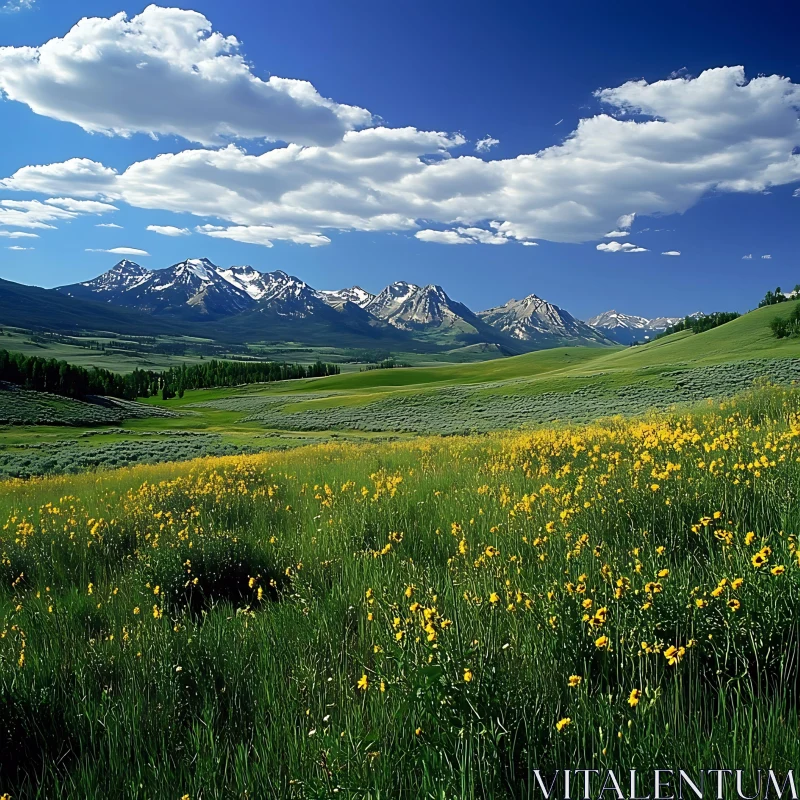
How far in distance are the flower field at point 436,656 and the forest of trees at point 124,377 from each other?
86.2 m

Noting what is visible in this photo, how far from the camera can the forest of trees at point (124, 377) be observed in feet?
270

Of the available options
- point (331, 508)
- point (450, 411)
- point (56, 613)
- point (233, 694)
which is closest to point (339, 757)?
point (233, 694)

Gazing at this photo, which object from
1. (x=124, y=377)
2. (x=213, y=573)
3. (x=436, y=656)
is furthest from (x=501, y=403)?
(x=124, y=377)

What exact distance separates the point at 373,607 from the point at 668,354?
8932 cm

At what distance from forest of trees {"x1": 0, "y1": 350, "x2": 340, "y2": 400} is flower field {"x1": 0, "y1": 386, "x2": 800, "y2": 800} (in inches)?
3396

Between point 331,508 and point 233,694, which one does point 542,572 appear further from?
point 331,508

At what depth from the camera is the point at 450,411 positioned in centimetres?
5581

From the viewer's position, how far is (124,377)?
144250 mm

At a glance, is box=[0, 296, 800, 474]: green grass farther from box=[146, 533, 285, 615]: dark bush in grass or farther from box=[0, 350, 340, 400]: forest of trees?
box=[146, 533, 285, 615]: dark bush in grass

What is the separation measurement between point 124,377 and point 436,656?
161m

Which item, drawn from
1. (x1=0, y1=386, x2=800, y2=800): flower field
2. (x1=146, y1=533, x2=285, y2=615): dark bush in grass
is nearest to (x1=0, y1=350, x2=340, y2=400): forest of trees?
(x1=146, y1=533, x2=285, y2=615): dark bush in grass

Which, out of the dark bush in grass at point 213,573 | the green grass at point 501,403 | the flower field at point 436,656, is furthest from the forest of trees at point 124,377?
the flower field at point 436,656

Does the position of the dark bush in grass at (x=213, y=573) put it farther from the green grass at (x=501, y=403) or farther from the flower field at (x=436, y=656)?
the green grass at (x=501, y=403)

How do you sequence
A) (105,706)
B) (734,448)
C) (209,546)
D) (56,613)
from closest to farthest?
(105,706), (56,613), (209,546), (734,448)
